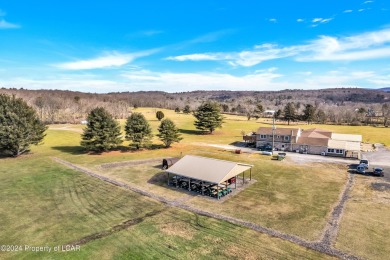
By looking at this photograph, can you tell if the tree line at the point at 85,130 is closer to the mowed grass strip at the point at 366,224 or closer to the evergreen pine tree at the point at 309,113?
the mowed grass strip at the point at 366,224

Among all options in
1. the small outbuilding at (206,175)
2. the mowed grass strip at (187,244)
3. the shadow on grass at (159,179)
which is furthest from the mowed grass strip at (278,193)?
the mowed grass strip at (187,244)

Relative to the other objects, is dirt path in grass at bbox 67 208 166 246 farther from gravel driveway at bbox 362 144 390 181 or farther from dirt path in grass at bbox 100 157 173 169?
gravel driveway at bbox 362 144 390 181

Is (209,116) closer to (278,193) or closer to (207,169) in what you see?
(207,169)

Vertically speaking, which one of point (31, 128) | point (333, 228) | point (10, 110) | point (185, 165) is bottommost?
point (333, 228)

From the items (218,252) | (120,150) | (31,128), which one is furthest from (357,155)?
(31,128)

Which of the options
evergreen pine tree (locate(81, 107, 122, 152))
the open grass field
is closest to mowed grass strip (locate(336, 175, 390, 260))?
the open grass field

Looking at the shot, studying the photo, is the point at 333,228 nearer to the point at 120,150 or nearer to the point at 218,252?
the point at 218,252
